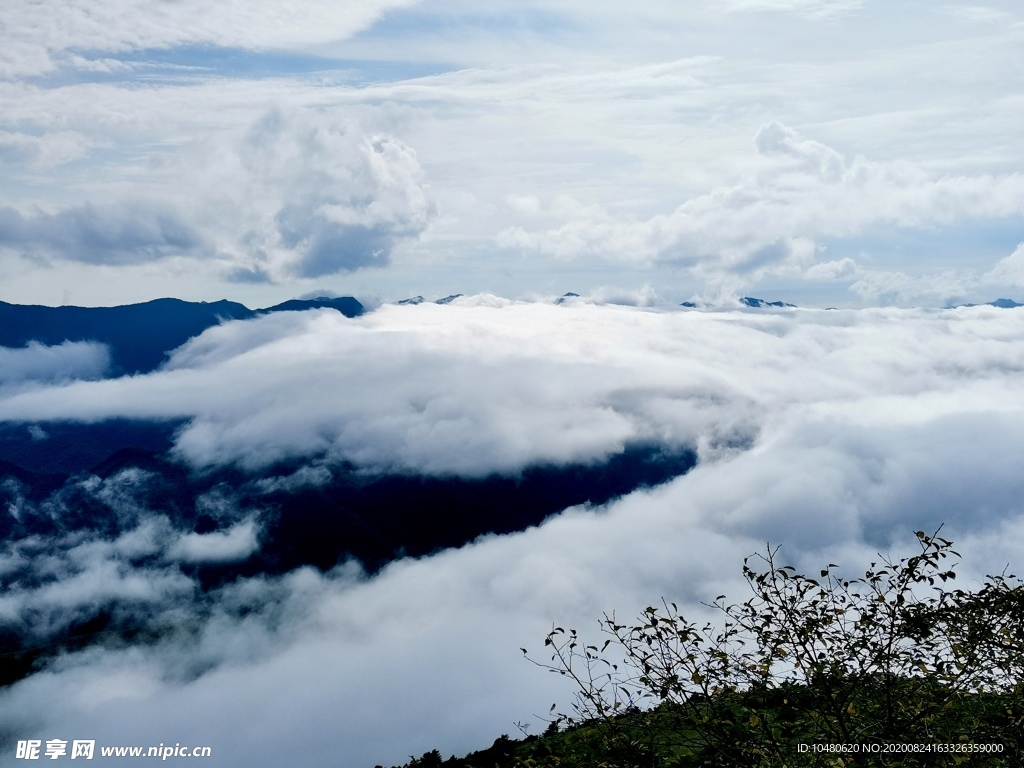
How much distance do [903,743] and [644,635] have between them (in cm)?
526

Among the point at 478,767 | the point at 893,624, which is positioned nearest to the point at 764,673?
the point at 893,624

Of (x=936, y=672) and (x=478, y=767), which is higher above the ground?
(x=936, y=672)

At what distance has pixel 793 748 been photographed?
53.0 feet

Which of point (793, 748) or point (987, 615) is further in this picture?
point (793, 748)

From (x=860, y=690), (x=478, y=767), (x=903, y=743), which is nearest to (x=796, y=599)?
(x=903, y=743)

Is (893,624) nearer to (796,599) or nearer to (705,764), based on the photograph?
(796,599)

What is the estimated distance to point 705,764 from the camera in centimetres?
1841

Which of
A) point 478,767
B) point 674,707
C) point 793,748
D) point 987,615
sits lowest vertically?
point 478,767

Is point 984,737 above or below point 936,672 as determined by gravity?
below

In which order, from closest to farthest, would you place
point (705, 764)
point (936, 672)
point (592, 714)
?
point (936, 672)
point (592, 714)
point (705, 764)

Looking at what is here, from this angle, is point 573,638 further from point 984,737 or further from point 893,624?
point 984,737

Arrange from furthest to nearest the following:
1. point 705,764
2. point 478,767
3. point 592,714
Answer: point 478,767 < point 705,764 < point 592,714

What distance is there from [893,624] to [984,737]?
10.4ft

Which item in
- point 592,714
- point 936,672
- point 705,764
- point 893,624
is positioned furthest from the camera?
point 705,764
